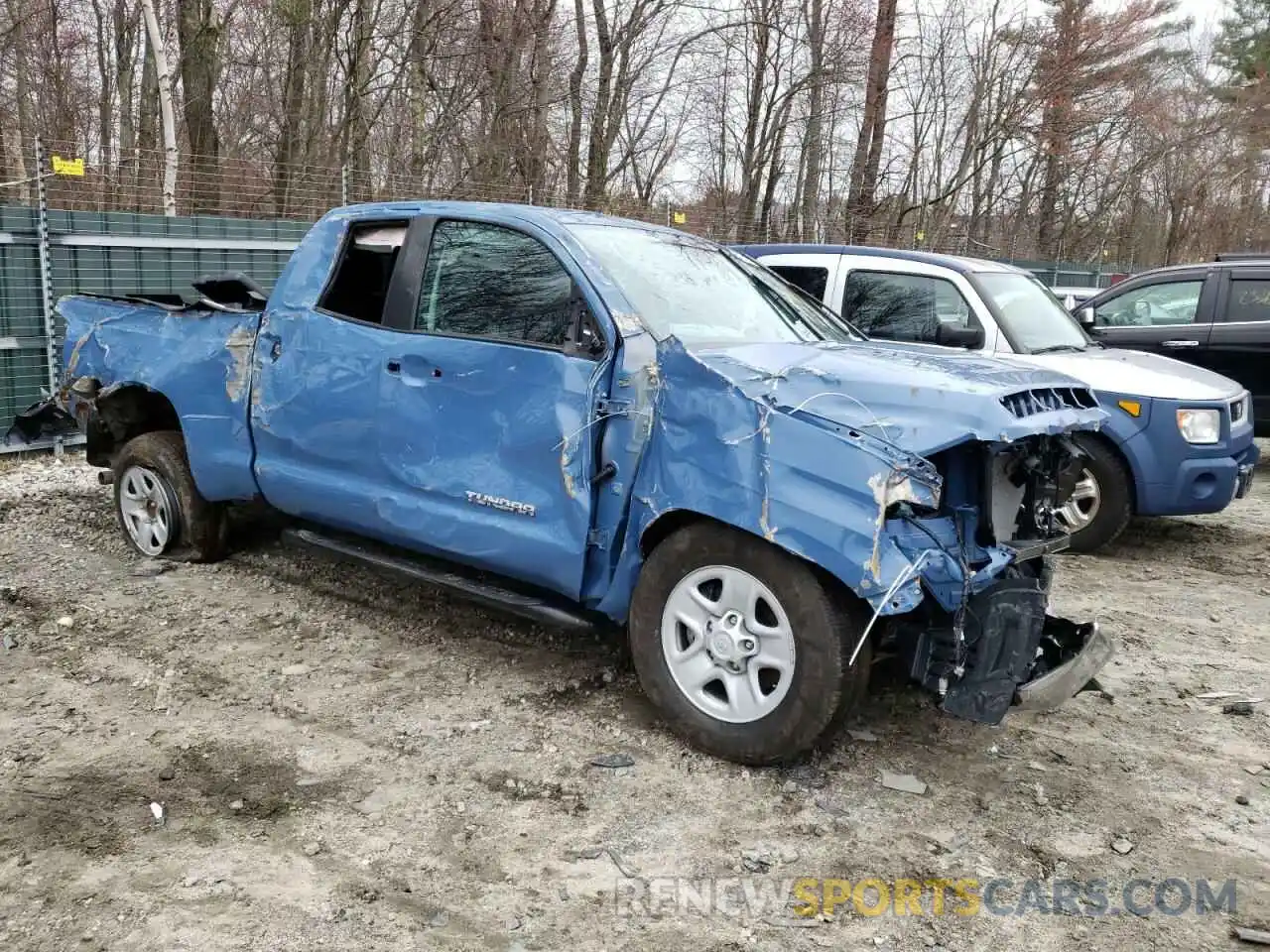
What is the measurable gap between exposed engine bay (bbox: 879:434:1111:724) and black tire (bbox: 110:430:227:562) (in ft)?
12.1

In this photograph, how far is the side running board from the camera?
3857 mm

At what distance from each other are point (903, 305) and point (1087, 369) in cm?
126

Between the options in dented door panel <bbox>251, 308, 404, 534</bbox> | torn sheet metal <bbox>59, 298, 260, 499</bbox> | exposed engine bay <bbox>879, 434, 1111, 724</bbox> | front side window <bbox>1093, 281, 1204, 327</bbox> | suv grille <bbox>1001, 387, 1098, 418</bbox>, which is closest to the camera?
exposed engine bay <bbox>879, 434, 1111, 724</bbox>

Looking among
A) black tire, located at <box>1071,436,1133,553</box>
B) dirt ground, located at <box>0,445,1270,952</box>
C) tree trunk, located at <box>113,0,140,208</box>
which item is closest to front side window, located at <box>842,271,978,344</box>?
black tire, located at <box>1071,436,1133,553</box>

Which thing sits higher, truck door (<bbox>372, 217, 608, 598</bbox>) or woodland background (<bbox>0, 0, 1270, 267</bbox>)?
woodland background (<bbox>0, 0, 1270, 267</bbox>)

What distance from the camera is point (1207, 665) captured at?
470cm

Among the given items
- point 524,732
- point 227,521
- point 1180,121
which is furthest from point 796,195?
point 524,732

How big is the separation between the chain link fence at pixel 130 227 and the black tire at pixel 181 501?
2.07 meters

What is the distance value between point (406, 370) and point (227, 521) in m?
1.95

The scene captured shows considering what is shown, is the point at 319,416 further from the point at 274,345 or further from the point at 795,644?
the point at 795,644

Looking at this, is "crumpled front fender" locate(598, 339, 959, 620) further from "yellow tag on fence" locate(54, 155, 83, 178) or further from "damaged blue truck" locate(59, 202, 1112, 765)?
"yellow tag on fence" locate(54, 155, 83, 178)

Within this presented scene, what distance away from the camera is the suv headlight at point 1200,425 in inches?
244

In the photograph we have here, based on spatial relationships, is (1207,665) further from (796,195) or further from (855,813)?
(796,195)

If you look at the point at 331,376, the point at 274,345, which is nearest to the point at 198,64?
the point at 274,345
